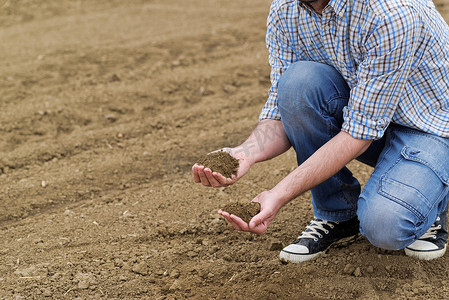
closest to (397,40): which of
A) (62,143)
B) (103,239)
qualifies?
(103,239)

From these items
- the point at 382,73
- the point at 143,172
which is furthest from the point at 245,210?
the point at 143,172

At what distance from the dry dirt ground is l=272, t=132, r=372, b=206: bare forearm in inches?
18.5

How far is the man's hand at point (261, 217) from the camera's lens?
2.08m

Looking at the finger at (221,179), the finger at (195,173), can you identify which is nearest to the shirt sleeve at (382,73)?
the finger at (221,179)

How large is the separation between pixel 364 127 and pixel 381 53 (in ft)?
0.99

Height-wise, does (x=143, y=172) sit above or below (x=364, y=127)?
below

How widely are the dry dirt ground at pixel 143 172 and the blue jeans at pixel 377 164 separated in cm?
27

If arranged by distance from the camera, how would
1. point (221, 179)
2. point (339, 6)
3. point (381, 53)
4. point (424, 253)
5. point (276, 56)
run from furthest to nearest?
point (276, 56) < point (424, 253) < point (221, 179) < point (339, 6) < point (381, 53)

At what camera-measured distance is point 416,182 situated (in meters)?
2.20

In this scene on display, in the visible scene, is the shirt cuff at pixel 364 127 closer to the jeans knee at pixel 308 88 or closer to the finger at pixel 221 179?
the jeans knee at pixel 308 88

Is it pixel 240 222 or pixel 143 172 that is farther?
pixel 143 172

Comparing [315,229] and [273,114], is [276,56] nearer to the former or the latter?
[273,114]

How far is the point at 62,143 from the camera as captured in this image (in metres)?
3.80

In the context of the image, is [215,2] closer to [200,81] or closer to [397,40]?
[200,81]
